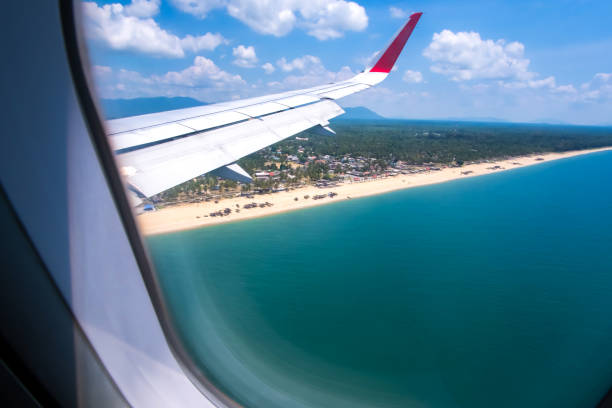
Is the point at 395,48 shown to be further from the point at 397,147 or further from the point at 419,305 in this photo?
the point at 397,147

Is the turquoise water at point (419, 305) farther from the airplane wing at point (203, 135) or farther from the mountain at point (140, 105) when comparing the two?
the mountain at point (140, 105)

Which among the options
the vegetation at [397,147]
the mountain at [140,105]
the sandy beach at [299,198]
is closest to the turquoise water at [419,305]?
the sandy beach at [299,198]

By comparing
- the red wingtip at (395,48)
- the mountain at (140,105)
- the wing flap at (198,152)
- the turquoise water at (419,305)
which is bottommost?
the turquoise water at (419,305)

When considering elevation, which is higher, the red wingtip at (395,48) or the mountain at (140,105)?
the red wingtip at (395,48)

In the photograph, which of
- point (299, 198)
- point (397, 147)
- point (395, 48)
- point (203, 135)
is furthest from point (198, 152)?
point (397, 147)

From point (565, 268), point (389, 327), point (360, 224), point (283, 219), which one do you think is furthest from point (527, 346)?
point (360, 224)

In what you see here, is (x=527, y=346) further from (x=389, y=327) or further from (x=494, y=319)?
(x=389, y=327)
